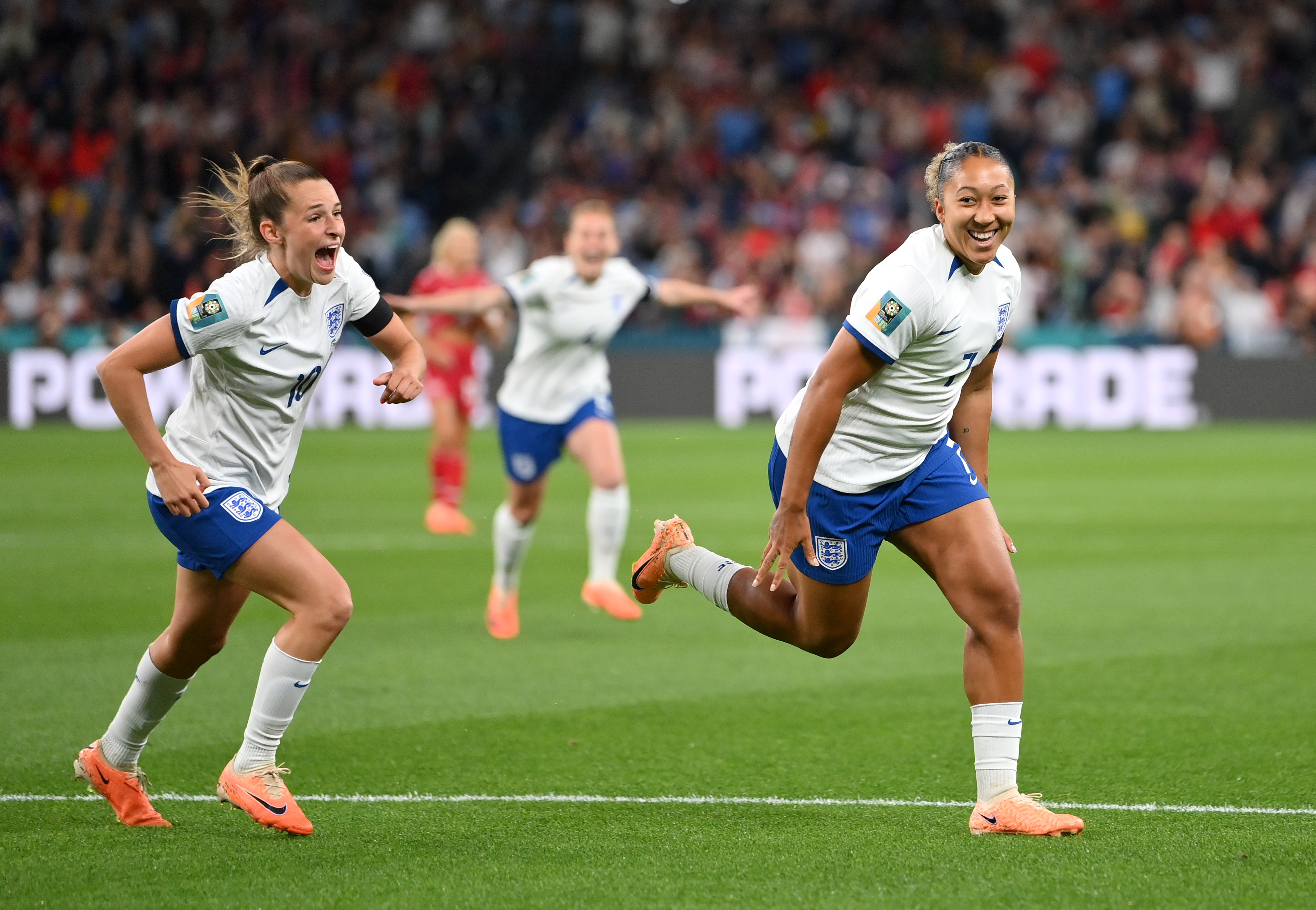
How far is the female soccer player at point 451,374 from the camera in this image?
42.7ft

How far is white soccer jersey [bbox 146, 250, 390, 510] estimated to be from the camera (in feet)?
15.6

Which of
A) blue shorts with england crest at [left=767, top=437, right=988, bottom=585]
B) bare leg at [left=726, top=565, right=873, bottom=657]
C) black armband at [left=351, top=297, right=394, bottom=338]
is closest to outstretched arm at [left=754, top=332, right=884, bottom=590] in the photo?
blue shorts with england crest at [left=767, top=437, right=988, bottom=585]

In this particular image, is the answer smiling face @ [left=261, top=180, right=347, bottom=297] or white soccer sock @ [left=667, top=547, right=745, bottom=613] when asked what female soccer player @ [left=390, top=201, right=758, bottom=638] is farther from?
smiling face @ [left=261, top=180, right=347, bottom=297]

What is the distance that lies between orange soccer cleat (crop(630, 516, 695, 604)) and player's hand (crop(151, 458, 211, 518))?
5.78 feet

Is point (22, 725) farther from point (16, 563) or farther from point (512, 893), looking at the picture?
point (16, 563)

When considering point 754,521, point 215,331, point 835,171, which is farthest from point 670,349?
point 215,331

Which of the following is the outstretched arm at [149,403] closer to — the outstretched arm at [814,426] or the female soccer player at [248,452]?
the female soccer player at [248,452]

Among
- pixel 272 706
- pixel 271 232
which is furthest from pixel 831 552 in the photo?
pixel 271 232

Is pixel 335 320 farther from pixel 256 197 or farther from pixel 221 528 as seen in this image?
pixel 221 528

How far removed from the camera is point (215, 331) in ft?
15.5

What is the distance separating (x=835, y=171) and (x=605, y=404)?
56.5 ft

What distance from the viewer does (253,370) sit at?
191 inches

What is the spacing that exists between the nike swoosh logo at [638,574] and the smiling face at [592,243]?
3409 millimetres

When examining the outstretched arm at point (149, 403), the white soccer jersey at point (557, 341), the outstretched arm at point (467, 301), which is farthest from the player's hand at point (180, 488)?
the white soccer jersey at point (557, 341)
